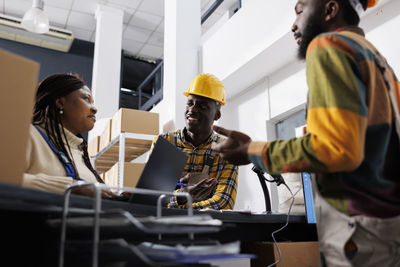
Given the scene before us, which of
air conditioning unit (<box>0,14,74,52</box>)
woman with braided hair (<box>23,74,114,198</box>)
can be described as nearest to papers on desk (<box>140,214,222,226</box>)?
woman with braided hair (<box>23,74,114,198</box>)

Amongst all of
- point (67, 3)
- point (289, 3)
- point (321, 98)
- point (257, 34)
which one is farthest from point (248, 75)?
point (67, 3)

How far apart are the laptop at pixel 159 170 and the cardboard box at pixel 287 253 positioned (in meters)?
0.58

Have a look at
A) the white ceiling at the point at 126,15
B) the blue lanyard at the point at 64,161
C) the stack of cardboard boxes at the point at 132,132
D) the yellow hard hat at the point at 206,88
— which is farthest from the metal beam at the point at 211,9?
the blue lanyard at the point at 64,161

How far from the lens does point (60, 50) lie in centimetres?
601

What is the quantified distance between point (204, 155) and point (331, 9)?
132cm

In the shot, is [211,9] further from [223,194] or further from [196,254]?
[196,254]

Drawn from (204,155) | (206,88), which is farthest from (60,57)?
(204,155)

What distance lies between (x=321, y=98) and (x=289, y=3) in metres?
2.19

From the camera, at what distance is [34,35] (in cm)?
557

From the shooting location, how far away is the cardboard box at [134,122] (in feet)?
11.8

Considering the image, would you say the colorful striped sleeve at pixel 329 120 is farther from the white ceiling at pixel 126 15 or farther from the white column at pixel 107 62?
the white ceiling at pixel 126 15

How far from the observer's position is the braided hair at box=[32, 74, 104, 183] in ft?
4.59

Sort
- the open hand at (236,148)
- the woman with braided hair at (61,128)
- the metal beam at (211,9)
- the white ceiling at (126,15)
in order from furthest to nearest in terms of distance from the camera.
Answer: the white ceiling at (126,15) < the metal beam at (211,9) < the woman with braided hair at (61,128) < the open hand at (236,148)

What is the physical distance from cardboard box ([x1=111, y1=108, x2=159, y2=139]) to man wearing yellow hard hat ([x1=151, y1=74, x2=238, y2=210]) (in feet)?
4.46
